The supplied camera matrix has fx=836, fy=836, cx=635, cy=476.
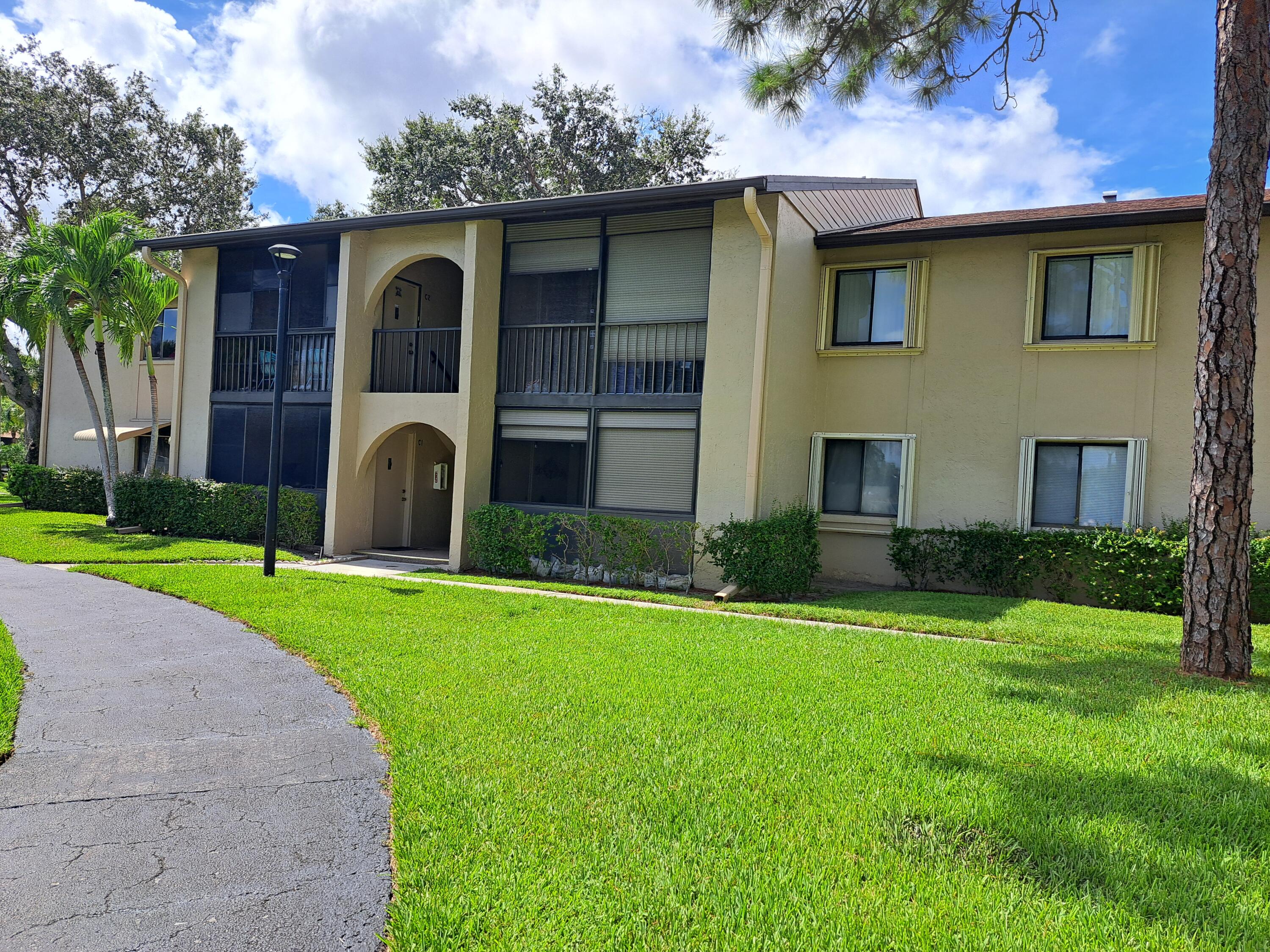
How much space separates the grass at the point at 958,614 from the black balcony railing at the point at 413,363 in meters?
4.65

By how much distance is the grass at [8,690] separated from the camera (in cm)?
468

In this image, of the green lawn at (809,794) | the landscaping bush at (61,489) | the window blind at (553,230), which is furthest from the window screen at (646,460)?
the landscaping bush at (61,489)

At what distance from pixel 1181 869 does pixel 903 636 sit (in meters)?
4.93

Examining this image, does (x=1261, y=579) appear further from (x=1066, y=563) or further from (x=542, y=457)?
(x=542, y=457)

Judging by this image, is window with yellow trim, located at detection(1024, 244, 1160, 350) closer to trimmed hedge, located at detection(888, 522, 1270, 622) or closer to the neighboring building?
the neighboring building

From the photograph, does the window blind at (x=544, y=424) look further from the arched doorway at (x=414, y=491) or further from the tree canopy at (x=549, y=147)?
the tree canopy at (x=549, y=147)

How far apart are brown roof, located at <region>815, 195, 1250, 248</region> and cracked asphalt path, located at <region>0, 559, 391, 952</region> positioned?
403 inches

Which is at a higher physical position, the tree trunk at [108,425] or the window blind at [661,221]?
the window blind at [661,221]

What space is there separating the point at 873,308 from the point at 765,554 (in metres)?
4.86

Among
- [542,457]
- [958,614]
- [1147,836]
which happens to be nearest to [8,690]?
[1147,836]

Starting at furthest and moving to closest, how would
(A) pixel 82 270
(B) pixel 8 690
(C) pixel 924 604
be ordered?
(A) pixel 82 270 < (C) pixel 924 604 < (B) pixel 8 690

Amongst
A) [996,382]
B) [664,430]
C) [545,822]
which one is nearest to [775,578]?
[664,430]

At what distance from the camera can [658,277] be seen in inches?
506

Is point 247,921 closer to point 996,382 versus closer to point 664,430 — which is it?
point 664,430
